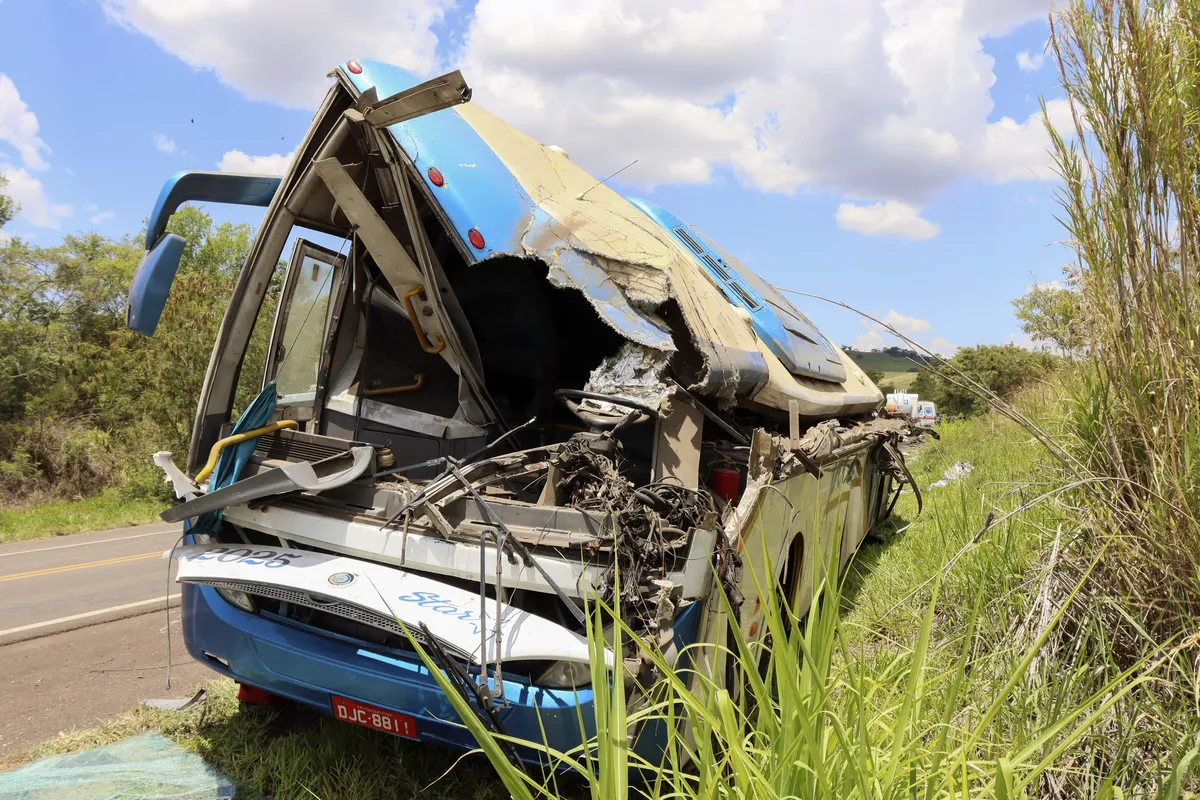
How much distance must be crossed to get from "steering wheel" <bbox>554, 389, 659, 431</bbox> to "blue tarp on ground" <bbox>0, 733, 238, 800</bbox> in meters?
2.16

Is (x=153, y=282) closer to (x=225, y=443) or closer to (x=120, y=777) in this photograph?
(x=225, y=443)

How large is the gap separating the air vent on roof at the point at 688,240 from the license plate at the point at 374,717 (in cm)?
363

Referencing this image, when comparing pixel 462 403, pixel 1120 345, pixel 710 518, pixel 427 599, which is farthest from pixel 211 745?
pixel 1120 345

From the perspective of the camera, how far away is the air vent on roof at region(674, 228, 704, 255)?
17.7ft

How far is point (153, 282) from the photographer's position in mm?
3613

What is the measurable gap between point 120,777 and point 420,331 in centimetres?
244

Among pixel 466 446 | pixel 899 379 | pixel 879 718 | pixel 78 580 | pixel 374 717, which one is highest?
pixel 899 379

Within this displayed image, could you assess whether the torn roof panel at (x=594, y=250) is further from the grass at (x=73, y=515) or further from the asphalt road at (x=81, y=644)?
the grass at (x=73, y=515)

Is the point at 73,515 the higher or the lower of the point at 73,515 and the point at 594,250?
the lower

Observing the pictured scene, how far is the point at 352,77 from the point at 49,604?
221 inches

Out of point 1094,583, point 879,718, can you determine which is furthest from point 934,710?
point 1094,583

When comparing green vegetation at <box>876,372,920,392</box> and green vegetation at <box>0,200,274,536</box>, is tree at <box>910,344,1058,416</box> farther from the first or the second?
green vegetation at <box>0,200,274,536</box>

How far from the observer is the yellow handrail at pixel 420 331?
4062 millimetres

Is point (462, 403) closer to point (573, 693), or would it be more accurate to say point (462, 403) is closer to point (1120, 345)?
point (573, 693)
